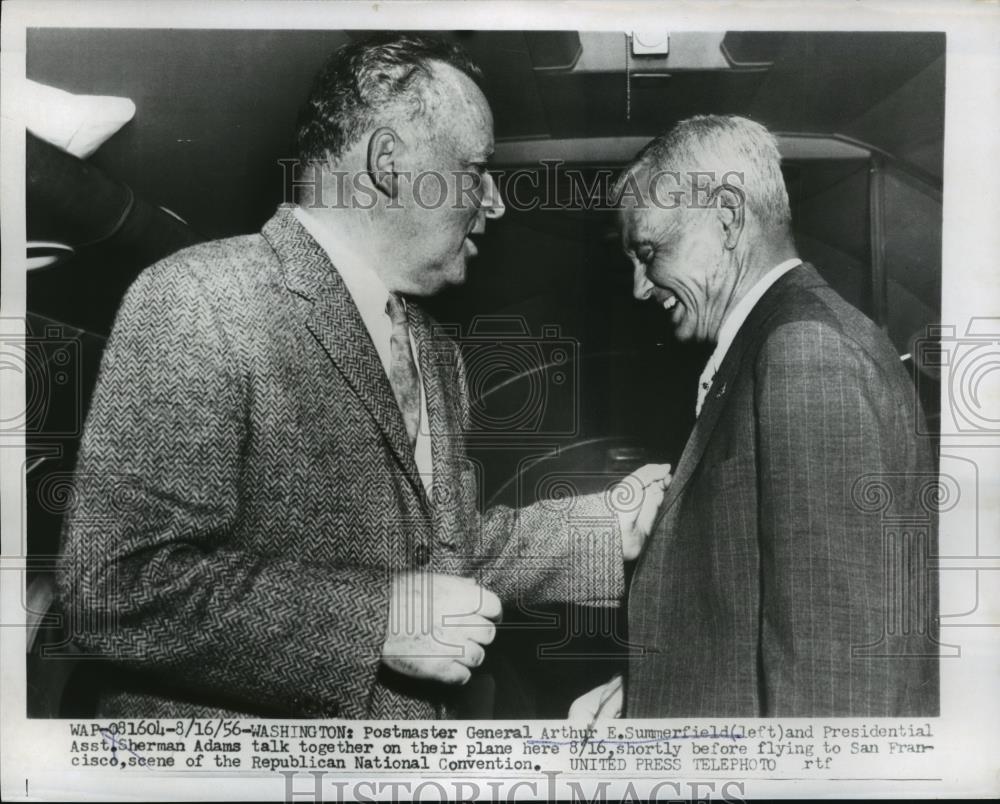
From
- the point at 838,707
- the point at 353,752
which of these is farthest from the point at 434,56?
the point at 838,707

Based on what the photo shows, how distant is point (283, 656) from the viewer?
1.60m

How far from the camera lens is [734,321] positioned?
170 centimetres

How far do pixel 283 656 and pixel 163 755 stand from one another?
13.8 inches

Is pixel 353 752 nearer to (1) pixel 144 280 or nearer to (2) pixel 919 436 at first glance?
(1) pixel 144 280

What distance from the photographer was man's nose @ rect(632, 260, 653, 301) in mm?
1719


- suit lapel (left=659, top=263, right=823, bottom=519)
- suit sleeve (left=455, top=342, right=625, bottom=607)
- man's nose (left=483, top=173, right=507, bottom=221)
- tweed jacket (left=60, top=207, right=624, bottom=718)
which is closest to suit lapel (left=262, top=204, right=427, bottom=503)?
tweed jacket (left=60, top=207, right=624, bottom=718)

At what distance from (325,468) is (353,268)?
360mm

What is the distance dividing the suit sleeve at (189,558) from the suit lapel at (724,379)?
568mm

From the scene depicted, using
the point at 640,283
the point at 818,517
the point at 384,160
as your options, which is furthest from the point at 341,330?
the point at 818,517

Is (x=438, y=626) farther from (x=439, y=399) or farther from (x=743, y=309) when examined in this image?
(x=743, y=309)

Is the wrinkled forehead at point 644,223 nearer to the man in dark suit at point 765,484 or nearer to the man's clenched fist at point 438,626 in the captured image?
the man in dark suit at point 765,484

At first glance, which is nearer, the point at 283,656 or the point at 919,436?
the point at 283,656

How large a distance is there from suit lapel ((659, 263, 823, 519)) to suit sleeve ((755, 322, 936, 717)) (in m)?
0.04

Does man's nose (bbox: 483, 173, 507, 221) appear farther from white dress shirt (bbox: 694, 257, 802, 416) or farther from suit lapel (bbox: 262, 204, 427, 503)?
white dress shirt (bbox: 694, 257, 802, 416)
